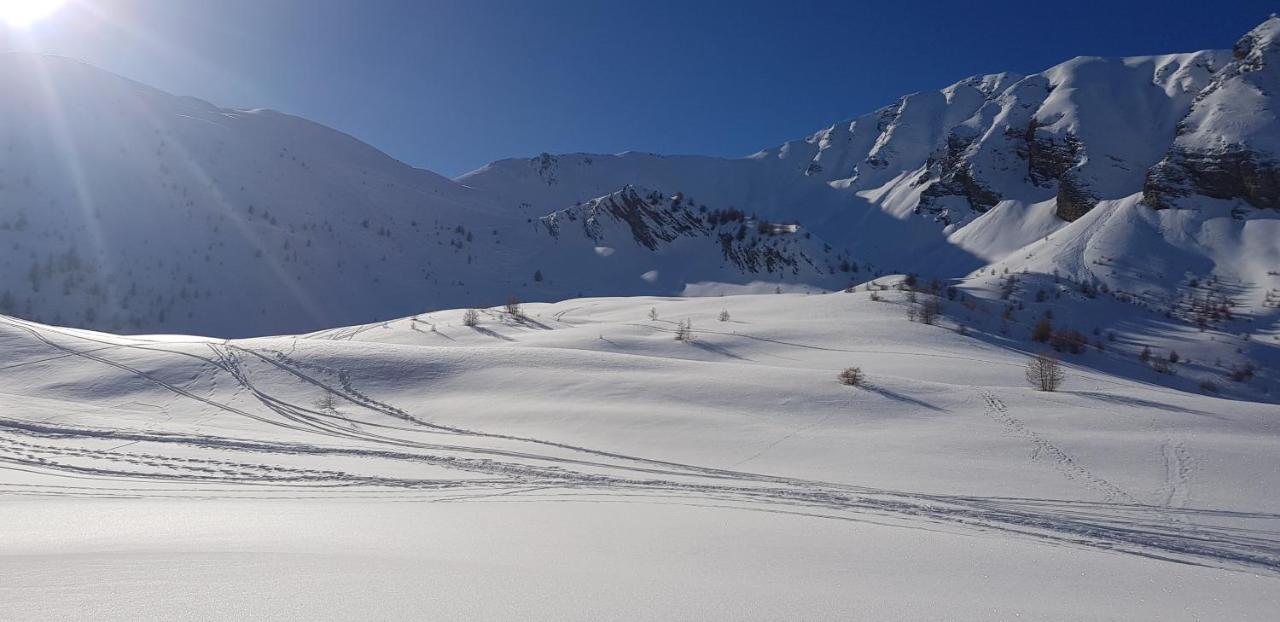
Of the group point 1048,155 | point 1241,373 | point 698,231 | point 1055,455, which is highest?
point 1048,155

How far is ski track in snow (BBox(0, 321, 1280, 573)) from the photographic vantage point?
202 inches

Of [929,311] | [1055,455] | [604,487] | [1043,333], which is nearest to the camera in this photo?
[604,487]

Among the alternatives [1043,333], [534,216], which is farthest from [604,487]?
[534,216]

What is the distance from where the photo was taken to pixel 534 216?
52125 mm

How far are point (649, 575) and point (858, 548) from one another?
5.26 ft

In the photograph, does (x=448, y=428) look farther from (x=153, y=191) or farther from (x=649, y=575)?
(x=153, y=191)

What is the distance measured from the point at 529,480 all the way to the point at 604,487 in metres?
0.77

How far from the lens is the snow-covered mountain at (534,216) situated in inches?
1037

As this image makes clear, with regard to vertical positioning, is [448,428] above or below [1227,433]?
below

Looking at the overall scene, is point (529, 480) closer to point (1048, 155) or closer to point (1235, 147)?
point (1235, 147)

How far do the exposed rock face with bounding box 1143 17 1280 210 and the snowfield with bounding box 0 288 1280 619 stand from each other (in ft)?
123

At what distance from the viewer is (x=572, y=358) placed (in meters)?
12.4

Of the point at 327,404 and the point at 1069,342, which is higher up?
the point at 1069,342

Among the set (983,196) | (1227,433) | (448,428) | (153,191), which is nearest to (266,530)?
(448,428)
